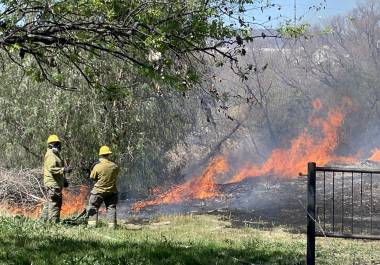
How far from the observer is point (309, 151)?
1341 inches

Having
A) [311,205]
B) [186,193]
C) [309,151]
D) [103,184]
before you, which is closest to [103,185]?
[103,184]

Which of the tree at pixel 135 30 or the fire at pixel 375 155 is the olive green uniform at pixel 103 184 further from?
the fire at pixel 375 155

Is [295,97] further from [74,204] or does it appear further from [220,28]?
[220,28]

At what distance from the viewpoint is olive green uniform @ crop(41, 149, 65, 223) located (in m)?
10.1

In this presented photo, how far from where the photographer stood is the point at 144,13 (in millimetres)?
6293

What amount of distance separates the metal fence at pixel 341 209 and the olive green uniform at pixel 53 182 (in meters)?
4.79

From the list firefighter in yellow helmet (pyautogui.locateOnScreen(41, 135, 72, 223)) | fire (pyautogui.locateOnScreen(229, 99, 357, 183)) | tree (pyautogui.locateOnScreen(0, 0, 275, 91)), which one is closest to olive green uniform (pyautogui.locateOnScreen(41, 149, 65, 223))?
firefighter in yellow helmet (pyautogui.locateOnScreen(41, 135, 72, 223))

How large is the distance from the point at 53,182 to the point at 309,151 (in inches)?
1023

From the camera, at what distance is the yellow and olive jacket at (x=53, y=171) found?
10133 millimetres

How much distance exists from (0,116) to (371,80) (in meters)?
28.2

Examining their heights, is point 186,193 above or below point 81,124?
below

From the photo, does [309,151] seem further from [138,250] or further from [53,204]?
[138,250]

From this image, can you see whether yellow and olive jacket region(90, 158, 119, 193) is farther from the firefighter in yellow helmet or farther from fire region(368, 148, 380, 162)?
fire region(368, 148, 380, 162)

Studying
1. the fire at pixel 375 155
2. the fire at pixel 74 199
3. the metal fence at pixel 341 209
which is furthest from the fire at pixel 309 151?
the fire at pixel 74 199
